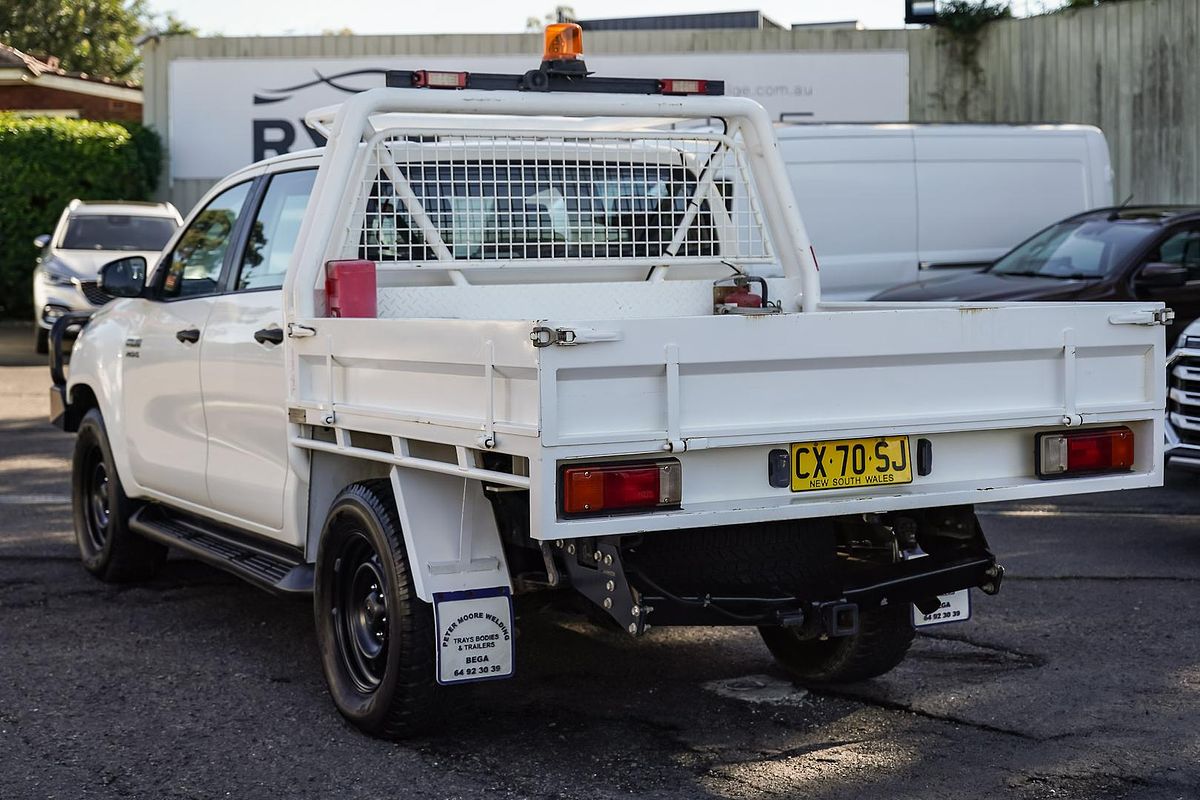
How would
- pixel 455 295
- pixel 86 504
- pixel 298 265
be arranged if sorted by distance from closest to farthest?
pixel 298 265
pixel 455 295
pixel 86 504

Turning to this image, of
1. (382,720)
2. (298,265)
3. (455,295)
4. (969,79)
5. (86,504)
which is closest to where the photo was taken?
(382,720)

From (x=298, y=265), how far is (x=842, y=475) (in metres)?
2.04

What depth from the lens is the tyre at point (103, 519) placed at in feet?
23.6

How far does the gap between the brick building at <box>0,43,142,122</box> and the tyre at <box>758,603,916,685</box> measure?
26.8 meters

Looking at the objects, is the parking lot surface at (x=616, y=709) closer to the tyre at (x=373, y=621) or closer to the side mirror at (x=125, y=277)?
the tyre at (x=373, y=621)

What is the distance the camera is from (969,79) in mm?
23234

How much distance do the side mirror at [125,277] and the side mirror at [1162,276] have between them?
7.06 metres

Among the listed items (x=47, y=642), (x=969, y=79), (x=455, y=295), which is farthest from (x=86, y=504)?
(x=969, y=79)

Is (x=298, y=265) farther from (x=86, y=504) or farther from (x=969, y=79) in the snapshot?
(x=969, y=79)

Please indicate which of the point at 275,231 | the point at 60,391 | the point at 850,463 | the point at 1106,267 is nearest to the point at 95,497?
the point at 60,391

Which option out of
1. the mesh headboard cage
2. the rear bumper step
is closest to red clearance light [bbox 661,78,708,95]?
the mesh headboard cage

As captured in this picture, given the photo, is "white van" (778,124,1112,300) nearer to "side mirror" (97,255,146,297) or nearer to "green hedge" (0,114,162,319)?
"side mirror" (97,255,146,297)

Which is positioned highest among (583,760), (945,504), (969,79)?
(969,79)

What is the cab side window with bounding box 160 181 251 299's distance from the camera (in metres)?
6.37
